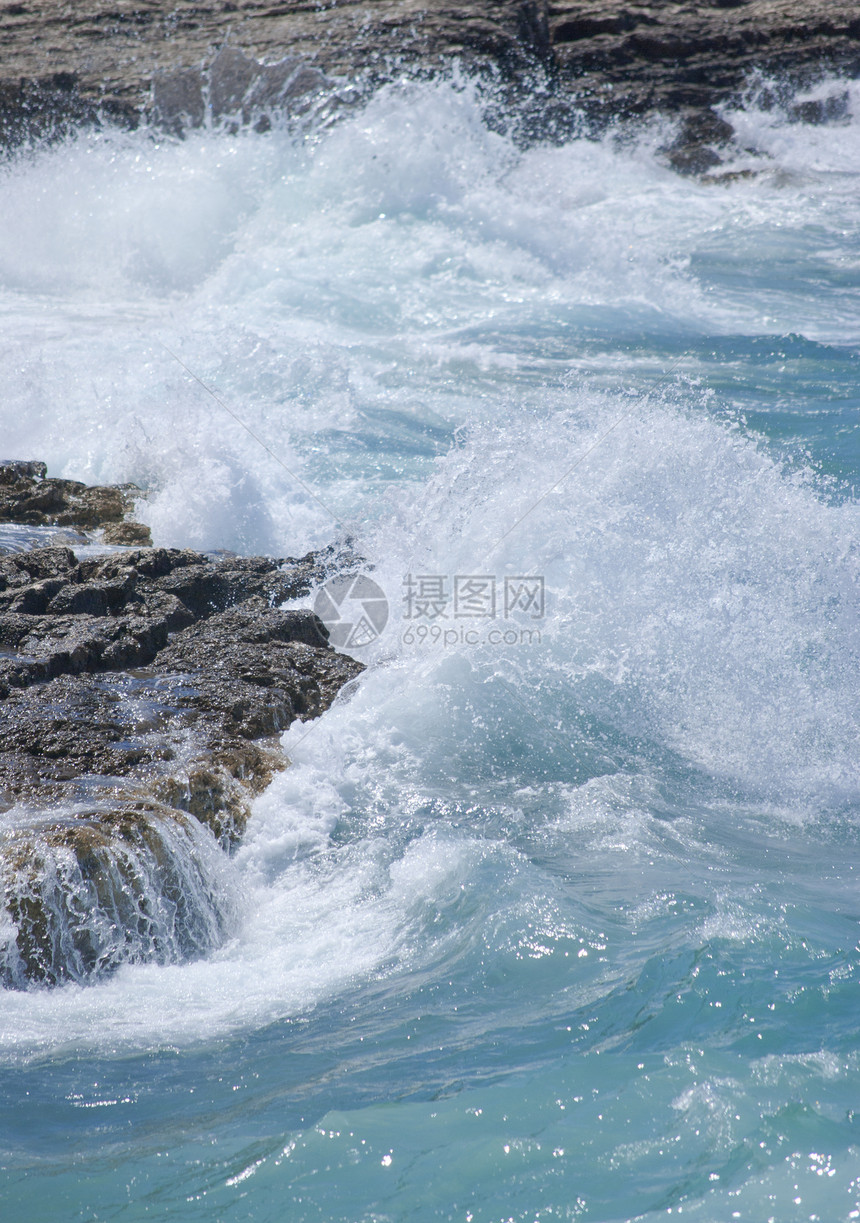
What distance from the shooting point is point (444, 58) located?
49.5ft

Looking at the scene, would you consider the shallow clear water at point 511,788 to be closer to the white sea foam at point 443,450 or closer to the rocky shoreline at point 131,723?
the white sea foam at point 443,450

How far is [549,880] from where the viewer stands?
10.6ft

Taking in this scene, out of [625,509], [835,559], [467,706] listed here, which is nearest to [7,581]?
[467,706]

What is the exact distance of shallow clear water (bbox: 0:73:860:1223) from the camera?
2.16 m

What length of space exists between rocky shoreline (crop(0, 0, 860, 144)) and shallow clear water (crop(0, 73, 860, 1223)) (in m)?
5.94

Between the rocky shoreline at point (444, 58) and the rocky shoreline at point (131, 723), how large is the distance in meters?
11.7

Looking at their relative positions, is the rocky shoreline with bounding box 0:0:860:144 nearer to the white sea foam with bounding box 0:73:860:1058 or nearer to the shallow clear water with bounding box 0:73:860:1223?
the white sea foam with bounding box 0:73:860:1058

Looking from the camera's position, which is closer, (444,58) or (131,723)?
(131,723)

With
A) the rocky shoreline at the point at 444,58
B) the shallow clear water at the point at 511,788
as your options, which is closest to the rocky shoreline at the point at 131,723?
the shallow clear water at the point at 511,788

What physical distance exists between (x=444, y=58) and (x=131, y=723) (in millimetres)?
14624

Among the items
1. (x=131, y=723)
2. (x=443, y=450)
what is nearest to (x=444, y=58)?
(x=443, y=450)

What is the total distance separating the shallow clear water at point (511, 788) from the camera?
2.16 meters

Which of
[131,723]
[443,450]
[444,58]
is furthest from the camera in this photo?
[444,58]

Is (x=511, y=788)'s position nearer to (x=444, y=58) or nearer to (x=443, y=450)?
(x=443, y=450)
